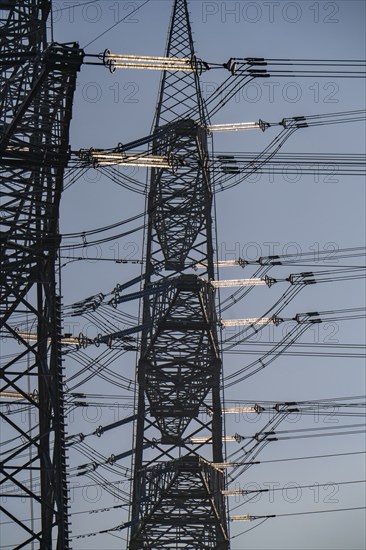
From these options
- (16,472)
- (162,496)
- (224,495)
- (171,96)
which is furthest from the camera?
(171,96)

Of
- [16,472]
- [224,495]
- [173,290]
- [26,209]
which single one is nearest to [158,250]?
[173,290]

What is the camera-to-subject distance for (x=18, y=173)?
28.8 m

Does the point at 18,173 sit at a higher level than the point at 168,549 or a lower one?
higher

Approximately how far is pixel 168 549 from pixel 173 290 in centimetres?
763

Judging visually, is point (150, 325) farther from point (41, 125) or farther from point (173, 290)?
point (41, 125)

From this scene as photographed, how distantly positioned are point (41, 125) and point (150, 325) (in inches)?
451

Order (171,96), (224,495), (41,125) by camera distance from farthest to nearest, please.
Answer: (171,96) → (224,495) → (41,125)

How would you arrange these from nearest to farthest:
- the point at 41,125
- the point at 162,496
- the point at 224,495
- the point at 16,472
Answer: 1. the point at 16,472
2. the point at 41,125
3. the point at 162,496
4. the point at 224,495

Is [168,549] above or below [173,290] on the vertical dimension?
below

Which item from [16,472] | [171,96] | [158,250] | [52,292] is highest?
[171,96]

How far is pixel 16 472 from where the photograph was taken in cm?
2769

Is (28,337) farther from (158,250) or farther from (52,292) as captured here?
(52,292)

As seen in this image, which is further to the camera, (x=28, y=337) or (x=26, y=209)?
(x=28, y=337)

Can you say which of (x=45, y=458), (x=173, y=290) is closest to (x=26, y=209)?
(x=45, y=458)
